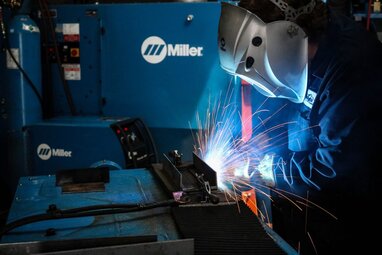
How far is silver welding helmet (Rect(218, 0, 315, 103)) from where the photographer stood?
1.90 metres

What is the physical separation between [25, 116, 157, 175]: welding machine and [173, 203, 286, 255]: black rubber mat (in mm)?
1945

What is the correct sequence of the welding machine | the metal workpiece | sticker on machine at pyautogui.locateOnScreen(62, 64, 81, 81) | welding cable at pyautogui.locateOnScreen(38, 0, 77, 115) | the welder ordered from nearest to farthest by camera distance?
the metal workpiece, the welder, the welding machine, welding cable at pyautogui.locateOnScreen(38, 0, 77, 115), sticker on machine at pyautogui.locateOnScreen(62, 64, 81, 81)

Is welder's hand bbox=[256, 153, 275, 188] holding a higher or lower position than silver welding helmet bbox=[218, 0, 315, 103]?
lower

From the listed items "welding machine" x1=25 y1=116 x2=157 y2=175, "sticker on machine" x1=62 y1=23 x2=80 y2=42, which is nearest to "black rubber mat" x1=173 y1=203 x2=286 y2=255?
"welding machine" x1=25 y1=116 x2=157 y2=175

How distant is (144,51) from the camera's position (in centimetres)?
386

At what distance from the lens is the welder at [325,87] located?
175 cm

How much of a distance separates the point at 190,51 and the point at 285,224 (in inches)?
73.1

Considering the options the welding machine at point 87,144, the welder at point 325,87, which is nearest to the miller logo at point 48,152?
the welding machine at point 87,144

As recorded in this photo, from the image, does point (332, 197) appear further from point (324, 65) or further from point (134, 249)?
point (134, 249)

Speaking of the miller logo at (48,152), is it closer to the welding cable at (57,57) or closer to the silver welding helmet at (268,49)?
the welding cable at (57,57)

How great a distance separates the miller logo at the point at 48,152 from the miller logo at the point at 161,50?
43.1 inches

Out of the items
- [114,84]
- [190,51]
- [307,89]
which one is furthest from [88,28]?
[307,89]

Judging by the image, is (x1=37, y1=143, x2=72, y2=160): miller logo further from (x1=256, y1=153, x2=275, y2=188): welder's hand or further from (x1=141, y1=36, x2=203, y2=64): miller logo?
(x1=256, y1=153, x2=275, y2=188): welder's hand

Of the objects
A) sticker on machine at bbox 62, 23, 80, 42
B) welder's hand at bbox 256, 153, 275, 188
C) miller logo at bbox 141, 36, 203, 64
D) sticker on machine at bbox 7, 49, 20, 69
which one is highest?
sticker on machine at bbox 62, 23, 80, 42
